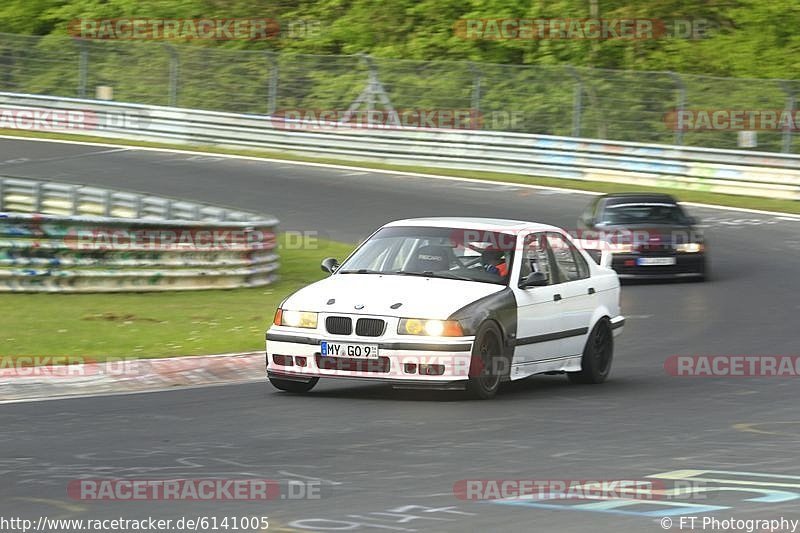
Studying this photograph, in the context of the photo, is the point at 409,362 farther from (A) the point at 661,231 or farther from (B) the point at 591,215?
(B) the point at 591,215

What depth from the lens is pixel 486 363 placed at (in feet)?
36.9

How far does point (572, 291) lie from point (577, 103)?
72.0 feet

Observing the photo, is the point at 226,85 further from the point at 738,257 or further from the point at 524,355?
the point at 524,355

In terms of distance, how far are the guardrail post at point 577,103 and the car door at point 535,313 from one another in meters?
21.7

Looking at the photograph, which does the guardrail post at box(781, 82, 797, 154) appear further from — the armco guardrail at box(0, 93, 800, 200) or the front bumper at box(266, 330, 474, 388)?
the front bumper at box(266, 330, 474, 388)

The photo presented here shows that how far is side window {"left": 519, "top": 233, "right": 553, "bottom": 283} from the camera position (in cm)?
1209

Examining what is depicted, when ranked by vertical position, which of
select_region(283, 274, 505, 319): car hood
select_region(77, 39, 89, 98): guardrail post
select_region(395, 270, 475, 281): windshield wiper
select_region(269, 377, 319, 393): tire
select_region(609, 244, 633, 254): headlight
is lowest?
select_region(269, 377, 319, 393): tire

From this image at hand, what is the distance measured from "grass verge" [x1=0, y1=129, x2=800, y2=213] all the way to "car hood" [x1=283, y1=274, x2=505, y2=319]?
19.3 metres

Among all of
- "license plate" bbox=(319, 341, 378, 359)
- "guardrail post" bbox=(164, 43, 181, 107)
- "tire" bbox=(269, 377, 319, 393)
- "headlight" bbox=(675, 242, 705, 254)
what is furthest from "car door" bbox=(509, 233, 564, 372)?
"guardrail post" bbox=(164, 43, 181, 107)

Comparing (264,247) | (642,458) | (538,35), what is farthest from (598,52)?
(642,458)

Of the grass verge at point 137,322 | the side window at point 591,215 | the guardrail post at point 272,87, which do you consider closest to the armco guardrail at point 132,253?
the grass verge at point 137,322

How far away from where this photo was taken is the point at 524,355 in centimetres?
1180

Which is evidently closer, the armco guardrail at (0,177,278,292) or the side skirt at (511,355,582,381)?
the side skirt at (511,355,582,381)

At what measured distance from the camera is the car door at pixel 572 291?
12.4 metres
